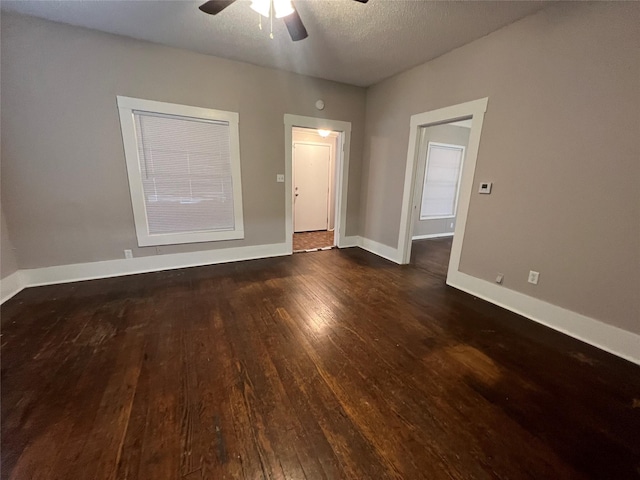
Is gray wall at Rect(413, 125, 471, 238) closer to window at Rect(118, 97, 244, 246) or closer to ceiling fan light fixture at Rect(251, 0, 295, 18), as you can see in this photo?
window at Rect(118, 97, 244, 246)

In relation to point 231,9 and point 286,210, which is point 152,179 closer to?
point 286,210

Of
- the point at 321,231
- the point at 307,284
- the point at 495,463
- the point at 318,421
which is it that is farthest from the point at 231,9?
the point at 321,231

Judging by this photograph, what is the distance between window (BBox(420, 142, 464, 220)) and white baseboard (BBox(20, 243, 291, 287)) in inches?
134

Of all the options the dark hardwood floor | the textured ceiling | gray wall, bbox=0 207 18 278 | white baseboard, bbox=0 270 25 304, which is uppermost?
the textured ceiling

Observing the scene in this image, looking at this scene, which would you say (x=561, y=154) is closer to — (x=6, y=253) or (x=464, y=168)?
(x=464, y=168)

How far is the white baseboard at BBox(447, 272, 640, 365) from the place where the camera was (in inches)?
77.6

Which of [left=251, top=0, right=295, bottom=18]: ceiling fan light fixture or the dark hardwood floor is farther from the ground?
[left=251, top=0, right=295, bottom=18]: ceiling fan light fixture

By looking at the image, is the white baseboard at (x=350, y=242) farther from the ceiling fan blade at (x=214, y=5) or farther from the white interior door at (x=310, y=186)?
the ceiling fan blade at (x=214, y=5)

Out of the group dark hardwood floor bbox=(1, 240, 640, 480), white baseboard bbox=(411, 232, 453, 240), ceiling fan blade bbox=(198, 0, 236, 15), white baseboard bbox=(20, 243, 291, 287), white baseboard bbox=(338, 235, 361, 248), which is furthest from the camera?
white baseboard bbox=(411, 232, 453, 240)

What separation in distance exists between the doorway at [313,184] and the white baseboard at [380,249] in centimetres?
96

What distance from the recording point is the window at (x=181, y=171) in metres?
3.17

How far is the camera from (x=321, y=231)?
6.50 metres

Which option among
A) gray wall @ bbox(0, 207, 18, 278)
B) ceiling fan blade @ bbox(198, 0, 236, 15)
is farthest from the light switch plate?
gray wall @ bbox(0, 207, 18, 278)

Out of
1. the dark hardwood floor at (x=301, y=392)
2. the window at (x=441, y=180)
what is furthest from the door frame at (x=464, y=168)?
the window at (x=441, y=180)
